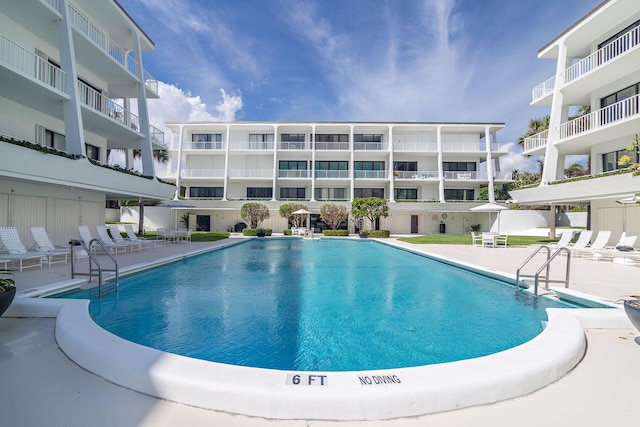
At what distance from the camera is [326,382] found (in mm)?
2514

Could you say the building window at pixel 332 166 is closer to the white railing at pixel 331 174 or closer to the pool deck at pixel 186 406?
the white railing at pixel 331 174

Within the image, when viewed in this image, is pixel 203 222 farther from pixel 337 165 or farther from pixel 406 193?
pixel 406 193

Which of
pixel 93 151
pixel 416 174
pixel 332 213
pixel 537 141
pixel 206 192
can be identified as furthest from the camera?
pixel 206 192

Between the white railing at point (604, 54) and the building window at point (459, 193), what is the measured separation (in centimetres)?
1646

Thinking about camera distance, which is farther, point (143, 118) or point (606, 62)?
point (143, 118)

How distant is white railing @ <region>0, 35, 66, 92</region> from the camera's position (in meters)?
10.4

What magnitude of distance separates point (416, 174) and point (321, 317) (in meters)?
29.0

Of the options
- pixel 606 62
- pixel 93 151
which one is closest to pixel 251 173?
pixel 93 151

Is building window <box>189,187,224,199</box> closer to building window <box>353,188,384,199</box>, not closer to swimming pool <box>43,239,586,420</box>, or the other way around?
building window <box>353,188,384,199</box>

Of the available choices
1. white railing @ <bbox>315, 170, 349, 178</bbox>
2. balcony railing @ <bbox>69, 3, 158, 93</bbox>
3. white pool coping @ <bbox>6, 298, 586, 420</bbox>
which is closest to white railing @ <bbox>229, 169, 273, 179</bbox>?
white railing @ <bbox>315, 170, 349, 178</bbox>

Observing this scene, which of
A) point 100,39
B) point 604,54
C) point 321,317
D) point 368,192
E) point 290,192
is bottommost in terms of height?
point 321,317

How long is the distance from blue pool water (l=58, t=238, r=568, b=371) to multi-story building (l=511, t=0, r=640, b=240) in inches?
432

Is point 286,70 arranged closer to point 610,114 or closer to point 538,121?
point 610,114

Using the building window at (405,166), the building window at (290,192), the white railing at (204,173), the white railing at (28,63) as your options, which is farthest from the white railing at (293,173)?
the white railing at (28,63)
